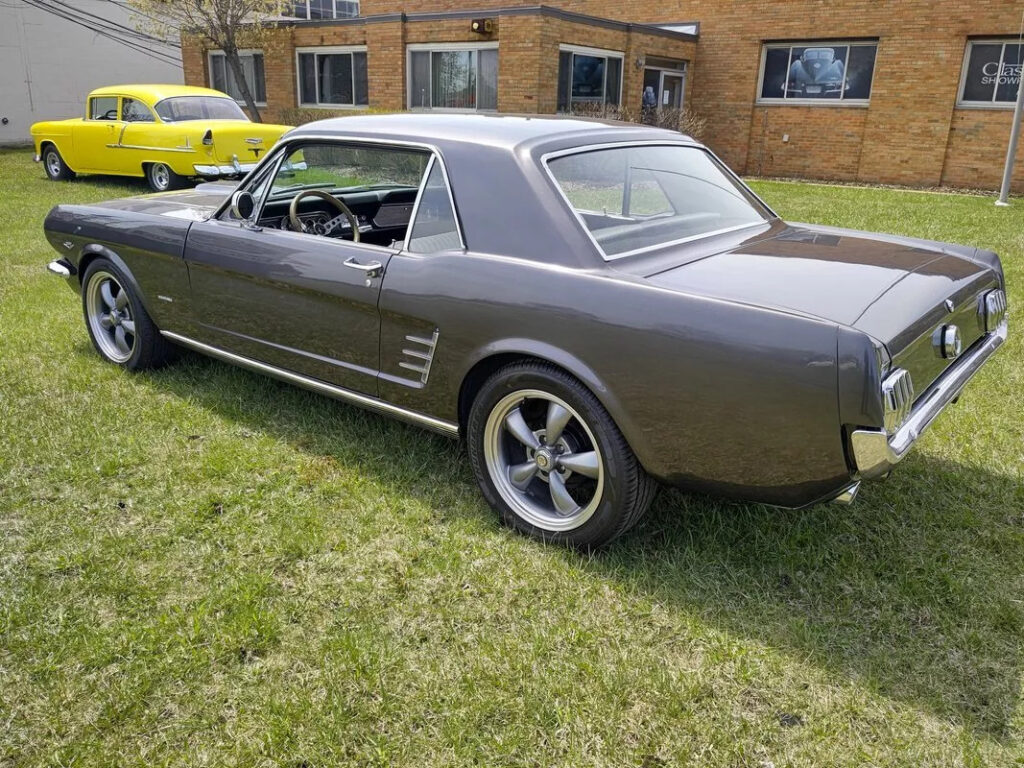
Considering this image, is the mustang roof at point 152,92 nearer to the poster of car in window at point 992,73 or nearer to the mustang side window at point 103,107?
the mustang side window at point 103,107

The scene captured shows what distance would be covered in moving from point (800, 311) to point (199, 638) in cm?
212

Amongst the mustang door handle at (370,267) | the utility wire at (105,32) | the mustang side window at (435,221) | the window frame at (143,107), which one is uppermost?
the utility wire at (105,32)

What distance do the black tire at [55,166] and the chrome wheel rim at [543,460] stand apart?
14.1 m

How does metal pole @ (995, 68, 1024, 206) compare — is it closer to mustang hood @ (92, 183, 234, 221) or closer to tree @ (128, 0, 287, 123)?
mustang hood @ (92, 183, 234, 221)

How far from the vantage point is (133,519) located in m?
3.37

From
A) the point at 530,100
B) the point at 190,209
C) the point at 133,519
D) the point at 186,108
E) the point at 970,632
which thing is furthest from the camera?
the point at 530,100

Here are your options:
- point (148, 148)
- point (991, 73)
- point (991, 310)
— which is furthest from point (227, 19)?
point (991, 310)

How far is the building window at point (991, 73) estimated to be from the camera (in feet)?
52.2

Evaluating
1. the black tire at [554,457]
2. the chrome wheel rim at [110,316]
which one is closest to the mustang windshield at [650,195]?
the black tire at [554,457]

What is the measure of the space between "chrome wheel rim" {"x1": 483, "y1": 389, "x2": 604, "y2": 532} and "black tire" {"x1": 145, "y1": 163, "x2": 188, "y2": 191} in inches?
434

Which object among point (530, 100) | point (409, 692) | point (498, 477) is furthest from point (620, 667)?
point (530, 100)

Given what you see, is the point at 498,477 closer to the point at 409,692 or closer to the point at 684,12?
the point at 409,692

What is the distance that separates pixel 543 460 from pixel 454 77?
16367 mm

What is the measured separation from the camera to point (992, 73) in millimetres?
16156
